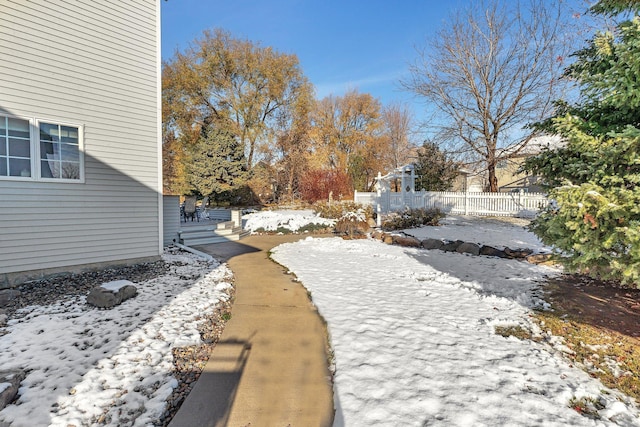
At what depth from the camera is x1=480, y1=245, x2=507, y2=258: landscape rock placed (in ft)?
23.6

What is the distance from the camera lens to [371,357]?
280 cm

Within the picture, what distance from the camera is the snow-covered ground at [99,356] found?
2.15m

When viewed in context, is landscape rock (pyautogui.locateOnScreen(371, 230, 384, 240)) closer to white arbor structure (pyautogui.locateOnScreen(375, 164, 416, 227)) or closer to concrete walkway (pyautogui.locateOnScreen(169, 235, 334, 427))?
white arbor structure (pyautogui.locateOnScreen(375, 164, 416, 227))

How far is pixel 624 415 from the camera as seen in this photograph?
6.65 ft

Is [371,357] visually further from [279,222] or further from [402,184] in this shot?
[402,184]

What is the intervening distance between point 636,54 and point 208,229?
31.5 ft

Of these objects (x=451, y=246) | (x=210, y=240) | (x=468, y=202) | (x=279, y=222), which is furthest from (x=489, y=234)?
(x=210, y=240)

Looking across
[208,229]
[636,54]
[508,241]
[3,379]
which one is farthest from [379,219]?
[3,379]

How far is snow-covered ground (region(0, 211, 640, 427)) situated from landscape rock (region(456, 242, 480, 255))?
7.04 ft

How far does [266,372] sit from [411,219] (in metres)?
10.1

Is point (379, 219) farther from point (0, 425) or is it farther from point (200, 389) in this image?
point (0, 425)

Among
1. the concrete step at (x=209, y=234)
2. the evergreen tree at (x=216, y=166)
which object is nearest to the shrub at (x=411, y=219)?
the concrete step at (x=209, y=234)

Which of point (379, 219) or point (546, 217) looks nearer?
point (546, 217)

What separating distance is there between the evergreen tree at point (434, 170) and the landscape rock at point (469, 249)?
10.6m
